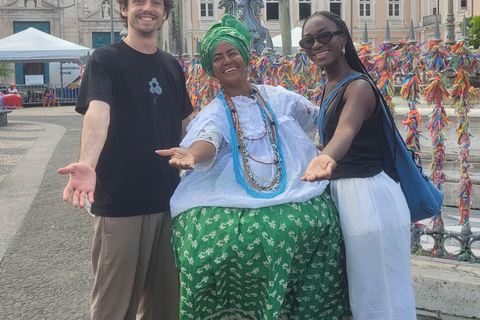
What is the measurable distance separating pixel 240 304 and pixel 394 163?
2.92ft

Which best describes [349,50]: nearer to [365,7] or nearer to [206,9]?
[206,9]

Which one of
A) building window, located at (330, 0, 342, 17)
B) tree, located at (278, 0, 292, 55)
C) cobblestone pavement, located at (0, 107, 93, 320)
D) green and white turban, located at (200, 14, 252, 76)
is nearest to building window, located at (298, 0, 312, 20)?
building window, located at (330, 0, 342, 17)

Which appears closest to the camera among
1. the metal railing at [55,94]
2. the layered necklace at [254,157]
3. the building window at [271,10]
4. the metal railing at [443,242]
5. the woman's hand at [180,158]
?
the woman's hand at [180,158]

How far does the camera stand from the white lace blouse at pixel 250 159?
2480 mm

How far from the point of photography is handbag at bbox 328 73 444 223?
8.51 feet

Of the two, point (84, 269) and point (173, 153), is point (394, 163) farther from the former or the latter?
point (84, 269)

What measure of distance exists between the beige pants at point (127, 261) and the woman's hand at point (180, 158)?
0.53 meters

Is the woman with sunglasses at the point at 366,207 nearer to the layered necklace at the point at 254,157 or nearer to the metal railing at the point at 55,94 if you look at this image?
the layered necklace at the point at 254,157

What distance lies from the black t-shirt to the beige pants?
6cm

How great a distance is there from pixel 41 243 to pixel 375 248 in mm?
3835

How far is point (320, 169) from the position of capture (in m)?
2.18

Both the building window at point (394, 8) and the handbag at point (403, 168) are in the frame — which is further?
the building window at point (394, 8)

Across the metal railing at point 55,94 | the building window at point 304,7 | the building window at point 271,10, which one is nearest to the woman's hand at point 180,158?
the metal railing at point 55,94

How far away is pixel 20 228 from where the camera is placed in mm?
6059
